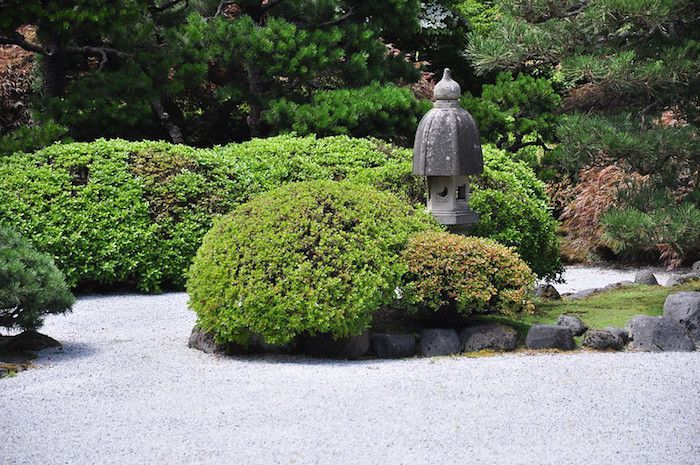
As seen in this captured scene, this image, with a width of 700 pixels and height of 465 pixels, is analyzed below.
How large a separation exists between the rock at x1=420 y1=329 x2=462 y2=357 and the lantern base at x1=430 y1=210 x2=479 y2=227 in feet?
5.41

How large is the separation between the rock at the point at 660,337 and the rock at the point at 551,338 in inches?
15.6

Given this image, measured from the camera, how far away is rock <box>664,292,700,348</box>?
6.74 meters

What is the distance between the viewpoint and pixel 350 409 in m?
5.20

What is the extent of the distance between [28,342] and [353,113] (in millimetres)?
5074

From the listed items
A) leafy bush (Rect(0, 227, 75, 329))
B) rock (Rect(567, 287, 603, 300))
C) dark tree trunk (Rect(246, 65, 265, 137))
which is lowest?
rock (Rect(567, 287, 603, 300))

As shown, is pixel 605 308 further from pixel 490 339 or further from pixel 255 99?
pixel 255 99

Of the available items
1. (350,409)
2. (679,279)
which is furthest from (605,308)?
(350,409)

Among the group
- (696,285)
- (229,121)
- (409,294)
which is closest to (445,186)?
(409,294)

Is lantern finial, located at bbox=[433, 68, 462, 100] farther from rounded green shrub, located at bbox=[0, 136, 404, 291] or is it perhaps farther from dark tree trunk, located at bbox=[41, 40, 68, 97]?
dark tree trunk, located at bbox=[41, 40, 68, 97]

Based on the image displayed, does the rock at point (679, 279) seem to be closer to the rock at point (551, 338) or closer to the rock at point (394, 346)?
the rock at point (551, 338)

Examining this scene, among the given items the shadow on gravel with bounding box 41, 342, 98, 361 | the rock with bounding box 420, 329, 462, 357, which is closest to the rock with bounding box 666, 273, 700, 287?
the rock with bounding box 420, 329, 462, 357

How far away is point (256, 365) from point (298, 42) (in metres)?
5.88

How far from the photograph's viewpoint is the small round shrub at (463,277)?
6.68 meters

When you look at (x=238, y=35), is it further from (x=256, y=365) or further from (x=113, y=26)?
(x=256, y=365)
